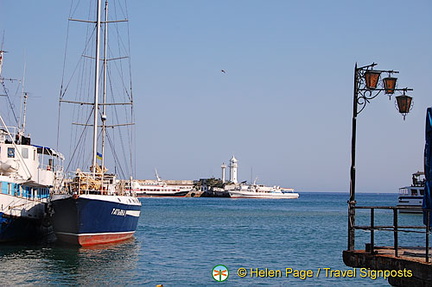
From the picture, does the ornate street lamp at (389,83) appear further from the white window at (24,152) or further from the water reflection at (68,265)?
the white window at (24,152)

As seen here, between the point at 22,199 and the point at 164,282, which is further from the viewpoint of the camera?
the point at 22,199

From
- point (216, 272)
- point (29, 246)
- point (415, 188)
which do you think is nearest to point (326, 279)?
point (216, 272)

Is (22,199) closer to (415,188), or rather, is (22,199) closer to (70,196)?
(70,196)

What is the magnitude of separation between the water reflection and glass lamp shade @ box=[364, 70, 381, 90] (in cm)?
1308

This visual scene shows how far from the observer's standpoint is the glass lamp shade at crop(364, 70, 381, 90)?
1462 centimetres

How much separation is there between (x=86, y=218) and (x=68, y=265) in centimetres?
501

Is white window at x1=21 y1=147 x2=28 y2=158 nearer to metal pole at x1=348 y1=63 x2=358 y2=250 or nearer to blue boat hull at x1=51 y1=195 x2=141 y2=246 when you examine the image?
blue boat hull at x1=51 y1=195 x2=141 y2=246

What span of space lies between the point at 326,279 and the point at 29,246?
17449mm

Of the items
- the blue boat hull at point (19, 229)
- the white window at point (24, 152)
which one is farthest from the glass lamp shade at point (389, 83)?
the white window at point (24, 152)

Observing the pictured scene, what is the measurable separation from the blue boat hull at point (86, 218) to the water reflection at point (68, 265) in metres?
0.58

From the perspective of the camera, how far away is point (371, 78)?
14.6m

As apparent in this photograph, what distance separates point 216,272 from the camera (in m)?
26.0

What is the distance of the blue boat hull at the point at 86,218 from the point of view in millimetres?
32062

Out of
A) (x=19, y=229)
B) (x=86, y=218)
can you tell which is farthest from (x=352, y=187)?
(x=19, y=229)
